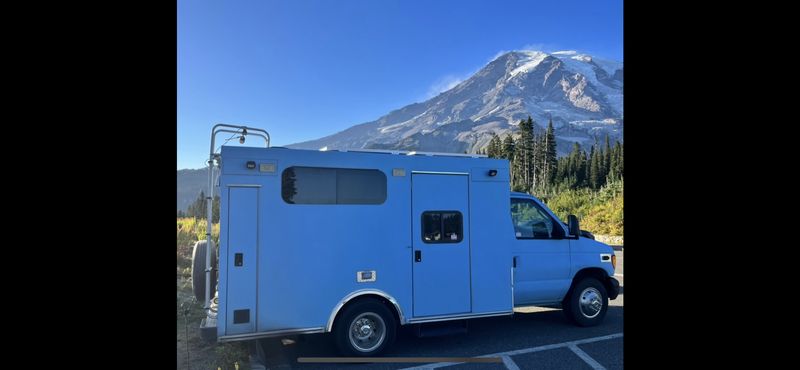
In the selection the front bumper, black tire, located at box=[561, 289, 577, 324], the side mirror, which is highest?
the side mirror

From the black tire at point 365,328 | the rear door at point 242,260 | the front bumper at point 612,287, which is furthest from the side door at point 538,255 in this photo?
the rear door at point 242,260

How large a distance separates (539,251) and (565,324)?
1.45 meters

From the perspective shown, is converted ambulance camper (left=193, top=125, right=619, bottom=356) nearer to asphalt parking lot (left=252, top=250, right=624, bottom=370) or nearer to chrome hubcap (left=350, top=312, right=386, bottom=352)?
chrome hubcap (left=350, top=312, right=386, bottom=352)

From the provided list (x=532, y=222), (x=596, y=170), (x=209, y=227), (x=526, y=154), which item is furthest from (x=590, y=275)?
(x=526, y=154)

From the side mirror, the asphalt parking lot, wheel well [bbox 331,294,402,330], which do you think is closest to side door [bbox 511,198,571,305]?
the side mirror

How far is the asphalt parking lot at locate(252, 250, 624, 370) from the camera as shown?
5.13 m

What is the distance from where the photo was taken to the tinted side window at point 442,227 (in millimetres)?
5512

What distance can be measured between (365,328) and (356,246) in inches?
38.8

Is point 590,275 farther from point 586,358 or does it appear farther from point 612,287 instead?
point 586,358

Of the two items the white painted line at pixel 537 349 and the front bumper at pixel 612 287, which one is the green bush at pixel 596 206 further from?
the white painted line at pixel 537 349

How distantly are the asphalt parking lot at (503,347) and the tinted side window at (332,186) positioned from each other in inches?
67.2
